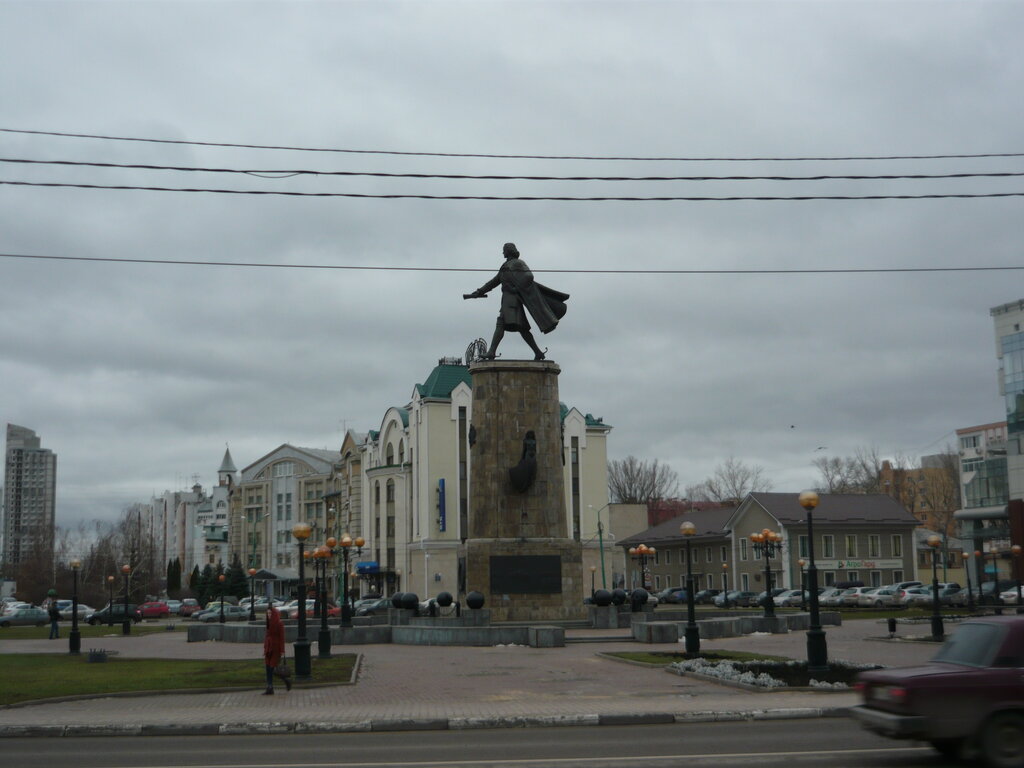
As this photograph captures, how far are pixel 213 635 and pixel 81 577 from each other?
249 ft

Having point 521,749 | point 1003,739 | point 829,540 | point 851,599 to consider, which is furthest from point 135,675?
point 829,540

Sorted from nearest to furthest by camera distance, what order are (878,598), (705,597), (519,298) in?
(519,298) → (878,598) → (705,597)

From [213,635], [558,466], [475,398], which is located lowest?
[213,635]

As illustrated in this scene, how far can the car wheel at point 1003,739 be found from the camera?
1110cm

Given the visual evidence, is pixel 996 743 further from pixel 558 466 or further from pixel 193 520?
pixel 193 520

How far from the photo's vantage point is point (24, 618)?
65812 mm

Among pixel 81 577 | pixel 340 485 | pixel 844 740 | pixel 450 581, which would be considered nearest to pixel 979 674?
pixel 844 740

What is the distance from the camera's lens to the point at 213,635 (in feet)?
129

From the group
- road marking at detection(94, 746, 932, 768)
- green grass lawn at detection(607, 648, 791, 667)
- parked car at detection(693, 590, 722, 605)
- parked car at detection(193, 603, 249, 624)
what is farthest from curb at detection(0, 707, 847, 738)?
parked car at detection(693, 590, 722, 605)

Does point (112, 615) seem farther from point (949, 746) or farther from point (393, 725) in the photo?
point (949, 746)

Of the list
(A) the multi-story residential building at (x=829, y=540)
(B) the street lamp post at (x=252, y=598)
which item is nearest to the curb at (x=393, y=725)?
(B) the street lamp post at (x=252, y=598)

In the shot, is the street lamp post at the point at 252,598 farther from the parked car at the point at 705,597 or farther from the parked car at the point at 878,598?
the parked car at the point at 878,598

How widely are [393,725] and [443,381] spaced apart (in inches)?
2438

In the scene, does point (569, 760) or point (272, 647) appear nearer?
point (569, 760)
